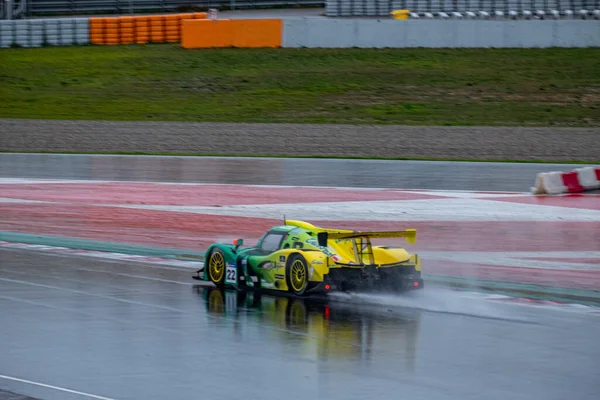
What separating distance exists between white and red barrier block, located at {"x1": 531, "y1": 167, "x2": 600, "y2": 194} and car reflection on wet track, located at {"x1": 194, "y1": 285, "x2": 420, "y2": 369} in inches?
440

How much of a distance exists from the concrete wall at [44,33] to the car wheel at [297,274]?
129 feet

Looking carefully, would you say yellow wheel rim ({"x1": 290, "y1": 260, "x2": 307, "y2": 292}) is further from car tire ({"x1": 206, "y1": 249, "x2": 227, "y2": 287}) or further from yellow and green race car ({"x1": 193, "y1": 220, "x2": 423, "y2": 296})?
car tire ({"x1": 206, "y1": 249, "x2": 227, "y2": 287})

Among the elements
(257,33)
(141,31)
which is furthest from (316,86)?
(141,31)

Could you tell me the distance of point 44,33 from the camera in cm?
4988

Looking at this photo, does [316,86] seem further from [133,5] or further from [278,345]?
[278,345]

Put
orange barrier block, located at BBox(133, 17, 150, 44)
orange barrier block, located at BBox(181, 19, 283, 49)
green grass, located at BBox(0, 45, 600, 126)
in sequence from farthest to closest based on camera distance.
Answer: orange barrier block, located at BBox(133, 17, 150, 44)
orange barrier block, located at BBox(181, 19, 283, 49)
green grass, located at BBox(0, 45, 600, 126)

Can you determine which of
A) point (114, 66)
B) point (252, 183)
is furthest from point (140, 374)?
point (114, 66)

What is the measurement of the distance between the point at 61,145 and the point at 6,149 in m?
1.66

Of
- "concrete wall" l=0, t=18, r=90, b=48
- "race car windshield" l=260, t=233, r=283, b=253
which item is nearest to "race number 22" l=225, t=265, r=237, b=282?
"race car windshield" l=260, t=233, r=283, b=253

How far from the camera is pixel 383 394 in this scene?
27.5ft

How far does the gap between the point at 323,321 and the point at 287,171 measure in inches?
624

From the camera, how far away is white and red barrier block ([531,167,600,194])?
74.7ft

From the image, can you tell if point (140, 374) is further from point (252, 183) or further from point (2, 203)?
point (252, 183)

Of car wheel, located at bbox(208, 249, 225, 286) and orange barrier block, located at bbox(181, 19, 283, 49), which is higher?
orange barrier block, located at bbox(181, 19, 283, 49)
